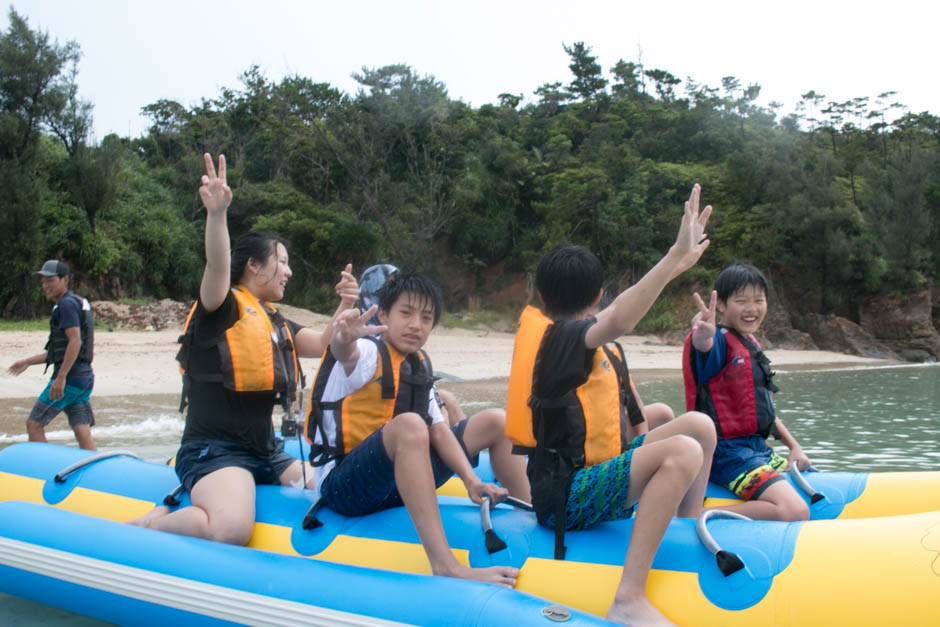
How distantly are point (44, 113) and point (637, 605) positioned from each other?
67.7 ft

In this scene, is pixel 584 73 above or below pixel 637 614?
above

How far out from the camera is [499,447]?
3043 mm

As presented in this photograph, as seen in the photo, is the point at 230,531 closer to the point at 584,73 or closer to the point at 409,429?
the point at 409,429

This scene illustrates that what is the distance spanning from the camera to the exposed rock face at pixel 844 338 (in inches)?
878

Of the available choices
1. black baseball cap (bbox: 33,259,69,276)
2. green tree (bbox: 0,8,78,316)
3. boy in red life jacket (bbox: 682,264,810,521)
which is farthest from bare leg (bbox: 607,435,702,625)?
green tree (bbox: 0,8,78,316)

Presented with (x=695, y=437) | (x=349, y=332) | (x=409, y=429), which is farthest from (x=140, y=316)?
(x=695, y=437)

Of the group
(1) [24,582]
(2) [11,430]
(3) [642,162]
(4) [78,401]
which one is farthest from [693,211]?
(3) [642,162]

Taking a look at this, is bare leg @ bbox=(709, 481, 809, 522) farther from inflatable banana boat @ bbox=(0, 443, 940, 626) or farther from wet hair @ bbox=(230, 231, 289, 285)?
wet hair @ bbox=(230, 231, 289, 285)

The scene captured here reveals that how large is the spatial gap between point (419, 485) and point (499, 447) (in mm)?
800

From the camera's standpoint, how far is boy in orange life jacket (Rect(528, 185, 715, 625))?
204cm

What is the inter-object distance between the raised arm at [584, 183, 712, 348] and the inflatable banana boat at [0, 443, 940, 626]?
0.66 metres

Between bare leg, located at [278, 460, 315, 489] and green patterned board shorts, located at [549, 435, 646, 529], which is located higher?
green patterned board shorts, located at [549, 435, 646, 529]

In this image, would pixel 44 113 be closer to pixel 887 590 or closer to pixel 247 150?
pixel 247 150

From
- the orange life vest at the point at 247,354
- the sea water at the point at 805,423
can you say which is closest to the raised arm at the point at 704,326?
the orange life vest at the point at 247,354
